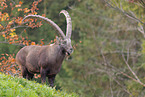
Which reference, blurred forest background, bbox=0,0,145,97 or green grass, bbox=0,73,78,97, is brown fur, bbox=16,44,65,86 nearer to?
green grass, bbox=0,73,78,97

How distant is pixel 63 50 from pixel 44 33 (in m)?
13.0

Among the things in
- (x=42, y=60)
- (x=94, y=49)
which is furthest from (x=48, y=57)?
(x=94, y=49)

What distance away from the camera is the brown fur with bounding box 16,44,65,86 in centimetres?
895

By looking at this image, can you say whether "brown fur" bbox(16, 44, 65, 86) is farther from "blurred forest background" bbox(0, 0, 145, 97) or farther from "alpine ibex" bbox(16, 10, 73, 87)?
"blurred forest background" bbox(0, 0, 145, 97)

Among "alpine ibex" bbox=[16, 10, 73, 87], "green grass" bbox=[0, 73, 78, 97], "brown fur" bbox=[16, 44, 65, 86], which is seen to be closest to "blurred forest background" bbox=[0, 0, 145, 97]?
"brown fur" bbox=[16, 44, 65, 86]

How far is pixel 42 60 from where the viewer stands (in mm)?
9102

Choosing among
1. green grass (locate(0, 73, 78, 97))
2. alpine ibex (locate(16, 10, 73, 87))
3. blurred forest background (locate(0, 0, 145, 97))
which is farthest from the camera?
blurred forest background (locate(0, 0, 145, 97))

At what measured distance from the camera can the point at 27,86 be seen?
24.6 ft

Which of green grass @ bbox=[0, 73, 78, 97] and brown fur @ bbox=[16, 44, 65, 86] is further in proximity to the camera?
brown fur @ bbox=[16, 44, 65, 86]

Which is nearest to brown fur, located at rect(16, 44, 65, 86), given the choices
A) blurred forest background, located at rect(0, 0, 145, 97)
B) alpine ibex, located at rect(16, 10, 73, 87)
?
alpine ibex, located at rect(16, 10, 73, 87)

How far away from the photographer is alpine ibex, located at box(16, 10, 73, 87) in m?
8.94

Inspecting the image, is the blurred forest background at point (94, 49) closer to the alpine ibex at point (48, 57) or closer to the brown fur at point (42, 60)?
the brown fur at point (42, 60)

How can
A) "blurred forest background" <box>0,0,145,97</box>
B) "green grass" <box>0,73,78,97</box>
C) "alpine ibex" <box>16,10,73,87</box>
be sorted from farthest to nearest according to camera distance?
"blurred forest background" <box>0,0,145,97</box> < "alpine ibex" <box>16,10,73,87</box> < "green grass" <box>0,73,78,97</box>

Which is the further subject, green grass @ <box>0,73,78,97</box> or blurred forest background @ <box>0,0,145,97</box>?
blurred forest background @ <box>0,0,145,97</box>
